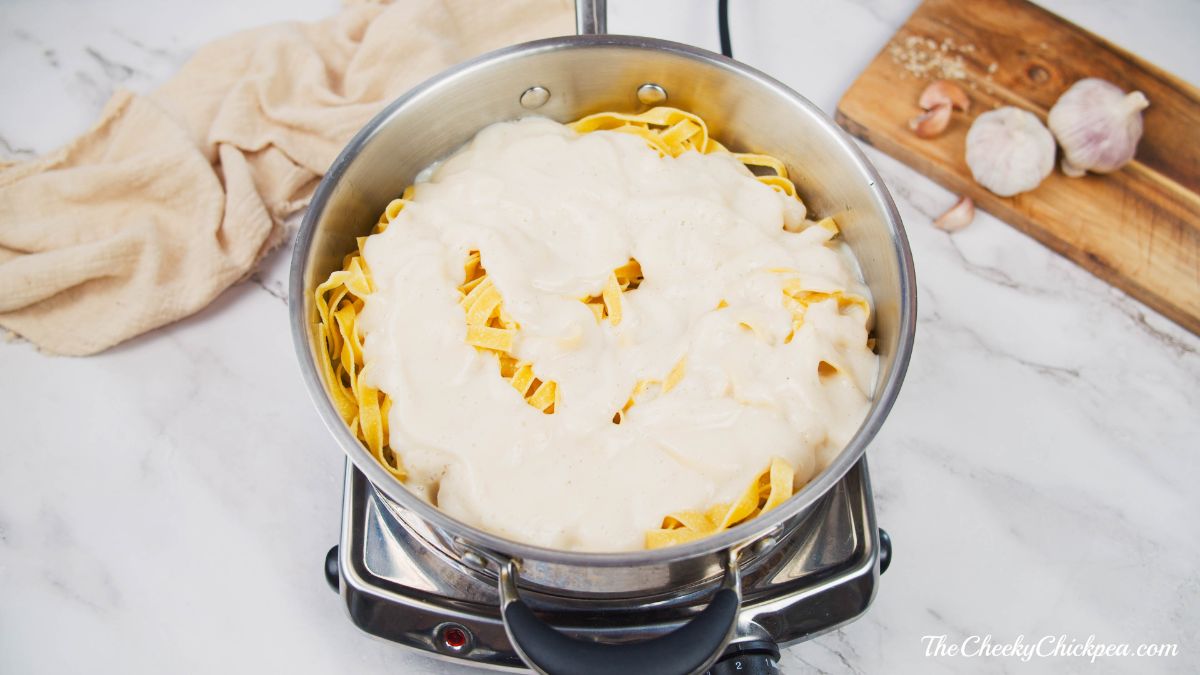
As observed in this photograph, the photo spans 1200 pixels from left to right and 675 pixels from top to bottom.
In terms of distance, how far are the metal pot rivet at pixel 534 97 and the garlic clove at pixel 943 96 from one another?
633mm

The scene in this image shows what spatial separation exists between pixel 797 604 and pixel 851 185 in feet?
1.52

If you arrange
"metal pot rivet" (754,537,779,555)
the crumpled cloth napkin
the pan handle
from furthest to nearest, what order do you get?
the crumpled cloth napkin
the pan handle
"metal pot rivet" (754,537,779,555)

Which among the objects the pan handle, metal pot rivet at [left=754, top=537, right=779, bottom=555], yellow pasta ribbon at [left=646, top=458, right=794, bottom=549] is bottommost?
metal pot rivet at [left=754, top=537, right=779, bottom=555]

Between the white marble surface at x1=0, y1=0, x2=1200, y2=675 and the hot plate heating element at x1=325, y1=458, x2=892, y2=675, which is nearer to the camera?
the hot plate heating element at x1=325, y1=458, x2=892, y2=675

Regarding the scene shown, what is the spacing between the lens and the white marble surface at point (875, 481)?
111cm

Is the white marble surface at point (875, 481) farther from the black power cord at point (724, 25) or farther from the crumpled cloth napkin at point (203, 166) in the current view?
the black power cord at point (724, 25)

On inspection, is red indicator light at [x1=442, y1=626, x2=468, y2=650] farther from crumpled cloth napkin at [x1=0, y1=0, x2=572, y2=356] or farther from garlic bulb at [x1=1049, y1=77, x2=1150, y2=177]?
garlic bulb at [x1=1049, y1=77, x2=1150, y2=177]

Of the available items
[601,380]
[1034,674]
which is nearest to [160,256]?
[601,380]

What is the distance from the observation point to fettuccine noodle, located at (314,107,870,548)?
87 centimetres

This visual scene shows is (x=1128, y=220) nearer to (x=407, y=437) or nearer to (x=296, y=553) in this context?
(x=407, y=437)

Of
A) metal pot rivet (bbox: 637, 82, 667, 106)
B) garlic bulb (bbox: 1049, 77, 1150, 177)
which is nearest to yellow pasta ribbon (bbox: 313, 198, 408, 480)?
metal pot rivet (bbox: 637, 82, 667, 106)

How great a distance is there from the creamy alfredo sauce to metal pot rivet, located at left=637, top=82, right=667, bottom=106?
0.07 metres

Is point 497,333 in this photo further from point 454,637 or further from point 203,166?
point 203,166

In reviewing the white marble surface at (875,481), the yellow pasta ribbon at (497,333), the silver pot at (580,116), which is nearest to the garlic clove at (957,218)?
the white marble surface at (875,481)
